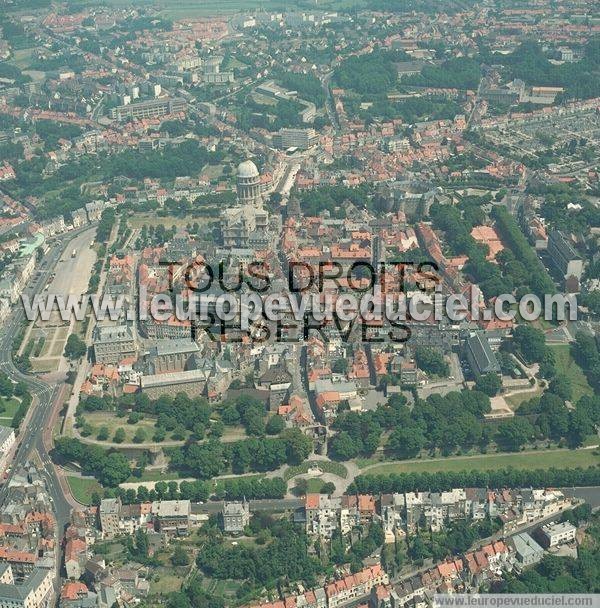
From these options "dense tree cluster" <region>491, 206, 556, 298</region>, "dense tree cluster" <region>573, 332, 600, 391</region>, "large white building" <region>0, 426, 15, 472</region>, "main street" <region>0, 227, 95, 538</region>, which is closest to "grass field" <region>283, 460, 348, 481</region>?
"main street" <region>0, 227, 95, 538</region>

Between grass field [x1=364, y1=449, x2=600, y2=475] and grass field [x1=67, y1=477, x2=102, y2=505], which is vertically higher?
grass field [x1=67, y1=477, x2=102, y2=505]

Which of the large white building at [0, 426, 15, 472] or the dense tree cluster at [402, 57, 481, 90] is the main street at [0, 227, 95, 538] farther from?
the dense tree cluster at [402, 57, 481, 90]

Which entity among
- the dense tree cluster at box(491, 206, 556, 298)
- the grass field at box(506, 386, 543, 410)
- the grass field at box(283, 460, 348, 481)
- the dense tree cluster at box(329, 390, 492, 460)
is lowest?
the dense tree cluster at box(491, 206, 556, 298)

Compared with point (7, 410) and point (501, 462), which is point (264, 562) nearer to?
point (501, 462)

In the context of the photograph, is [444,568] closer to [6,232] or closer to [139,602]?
[139,602]

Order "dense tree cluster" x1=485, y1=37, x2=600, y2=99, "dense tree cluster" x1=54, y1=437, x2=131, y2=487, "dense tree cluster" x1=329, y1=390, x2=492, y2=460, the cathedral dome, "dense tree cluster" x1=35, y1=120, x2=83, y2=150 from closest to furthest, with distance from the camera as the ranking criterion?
1. "dense tree cluster" x1=54, y1=437, x2=131, y2=487
2. "dense tree cluster" x1=329, y1=390, x2=492, y2=460
3. the cathedral dome
4. "dense tree cluster" x1=35, y1=120, x2=83, y2=150
5. "dense tree cluster" x1=485, y1=37, x2=600, y2=99

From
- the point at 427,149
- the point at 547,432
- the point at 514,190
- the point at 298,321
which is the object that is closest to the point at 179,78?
the point at 427,149

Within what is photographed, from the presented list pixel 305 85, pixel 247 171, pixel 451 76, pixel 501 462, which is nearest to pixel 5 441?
pixel 501 462
